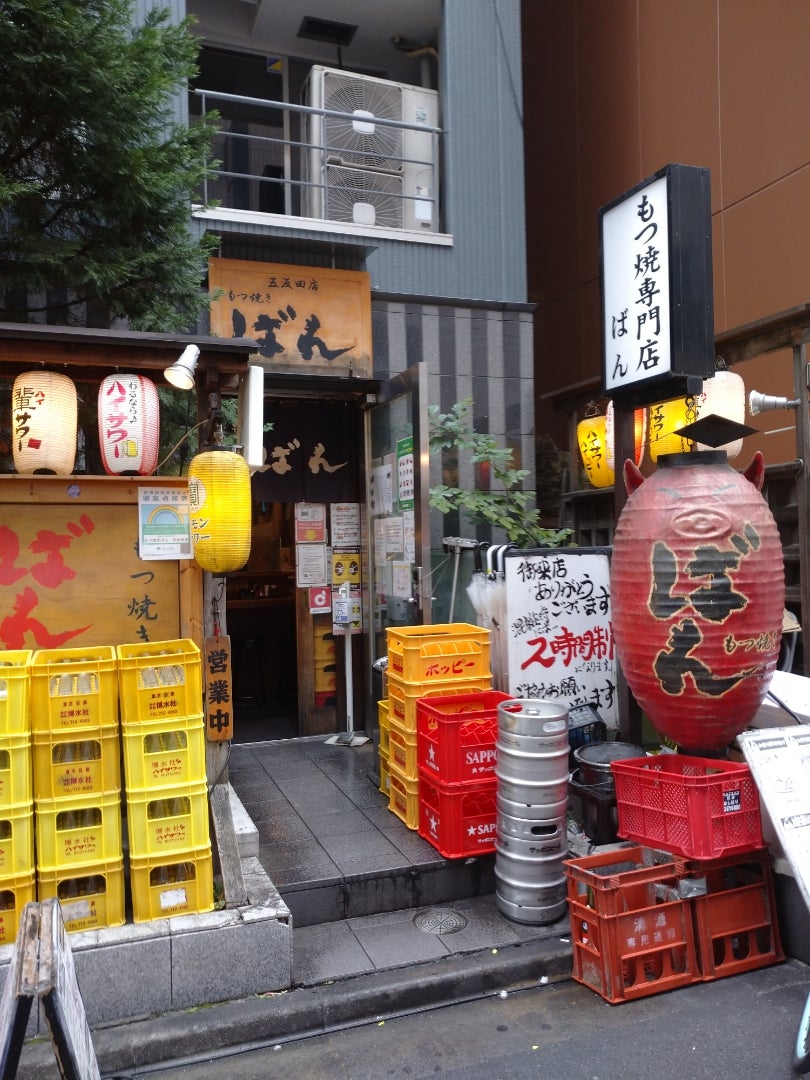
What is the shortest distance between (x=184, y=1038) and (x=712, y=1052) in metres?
3.00

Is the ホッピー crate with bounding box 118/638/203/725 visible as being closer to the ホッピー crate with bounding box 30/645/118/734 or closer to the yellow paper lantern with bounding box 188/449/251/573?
the ホッピー crate with bounding box 30/645/118/734

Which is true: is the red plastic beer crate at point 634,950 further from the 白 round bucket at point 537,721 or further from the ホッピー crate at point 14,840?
the ホッピー crate at point 14,840

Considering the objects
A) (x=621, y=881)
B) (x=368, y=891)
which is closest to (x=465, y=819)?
(x=368, y=891)

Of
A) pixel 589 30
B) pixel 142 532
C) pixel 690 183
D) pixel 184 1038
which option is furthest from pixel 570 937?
pixel 589 30

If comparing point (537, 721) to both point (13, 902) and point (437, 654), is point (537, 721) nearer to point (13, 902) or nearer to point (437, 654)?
point (437, 654)

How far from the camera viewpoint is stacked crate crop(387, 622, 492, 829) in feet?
22.6

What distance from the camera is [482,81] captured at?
10828mm

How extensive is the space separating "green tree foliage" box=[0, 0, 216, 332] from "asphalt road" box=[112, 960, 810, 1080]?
615cm

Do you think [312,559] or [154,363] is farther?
[312,559]

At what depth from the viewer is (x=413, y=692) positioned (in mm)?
6953

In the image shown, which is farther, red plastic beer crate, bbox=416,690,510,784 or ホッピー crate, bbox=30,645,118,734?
red plastic beer crate, bbox=416,690,510,784

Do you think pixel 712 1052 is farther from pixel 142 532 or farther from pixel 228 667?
pixel 142 532

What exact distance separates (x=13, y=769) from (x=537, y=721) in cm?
344

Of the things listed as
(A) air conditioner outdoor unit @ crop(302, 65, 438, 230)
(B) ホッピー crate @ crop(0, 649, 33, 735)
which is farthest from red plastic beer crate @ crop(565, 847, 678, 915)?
(A) air conditioner outdoor unit @ crop(302, 65, 438, 230)
